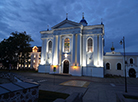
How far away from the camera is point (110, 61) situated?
30297 mm

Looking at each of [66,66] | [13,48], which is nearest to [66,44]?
[66,66]

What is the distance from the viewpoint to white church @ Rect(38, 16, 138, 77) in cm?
2695

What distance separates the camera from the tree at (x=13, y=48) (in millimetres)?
37062

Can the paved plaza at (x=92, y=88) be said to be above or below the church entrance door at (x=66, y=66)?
below

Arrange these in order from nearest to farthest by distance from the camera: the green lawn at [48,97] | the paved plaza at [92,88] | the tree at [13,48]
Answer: the green lawn at [48,97]
the paved plaza at [92,88]
the tree at [13,48]

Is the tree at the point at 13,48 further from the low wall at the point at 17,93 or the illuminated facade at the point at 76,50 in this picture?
the low wall at the point at 17,93

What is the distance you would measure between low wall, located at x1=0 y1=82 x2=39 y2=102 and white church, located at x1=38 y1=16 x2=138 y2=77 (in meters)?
21.6

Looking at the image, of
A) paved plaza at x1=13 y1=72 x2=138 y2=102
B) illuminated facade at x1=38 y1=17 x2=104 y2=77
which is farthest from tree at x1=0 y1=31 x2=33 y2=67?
paved plaza at x1=13 y1=72 x2=138 y2=102

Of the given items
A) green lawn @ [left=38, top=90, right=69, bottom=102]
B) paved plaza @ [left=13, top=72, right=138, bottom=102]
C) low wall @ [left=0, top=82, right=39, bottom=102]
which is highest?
low wall @ [left=0, top=82, right=39, bottom=102]

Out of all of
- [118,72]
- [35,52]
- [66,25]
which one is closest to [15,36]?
[35,52]

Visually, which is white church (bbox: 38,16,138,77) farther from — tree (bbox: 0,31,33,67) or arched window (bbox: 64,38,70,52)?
tree (bbox: 0,31,33,67)

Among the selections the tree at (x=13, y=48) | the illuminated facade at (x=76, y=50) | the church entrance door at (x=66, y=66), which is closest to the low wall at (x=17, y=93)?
the illuminated facade at (x=76, y=50)

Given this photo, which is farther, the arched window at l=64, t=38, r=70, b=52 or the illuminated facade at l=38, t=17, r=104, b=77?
the arched window at l=64, t=38, r=70, b=52

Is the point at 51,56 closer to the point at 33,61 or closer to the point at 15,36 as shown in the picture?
the point at 15,36
